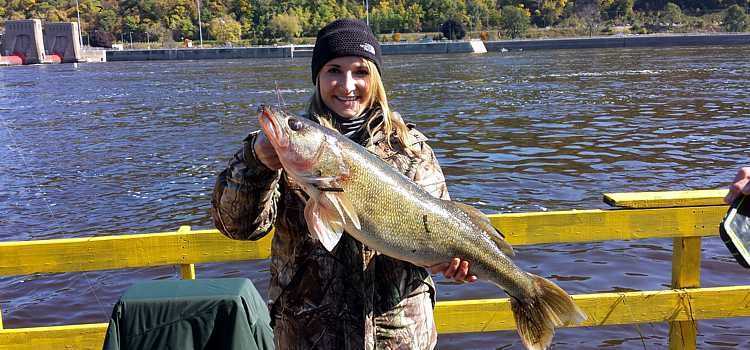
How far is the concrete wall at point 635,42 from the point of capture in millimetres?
81475

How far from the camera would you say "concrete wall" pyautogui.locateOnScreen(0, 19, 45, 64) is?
10312cm

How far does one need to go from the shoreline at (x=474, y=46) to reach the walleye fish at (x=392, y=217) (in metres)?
87.4

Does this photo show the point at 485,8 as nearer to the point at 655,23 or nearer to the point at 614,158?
the point at 655,23

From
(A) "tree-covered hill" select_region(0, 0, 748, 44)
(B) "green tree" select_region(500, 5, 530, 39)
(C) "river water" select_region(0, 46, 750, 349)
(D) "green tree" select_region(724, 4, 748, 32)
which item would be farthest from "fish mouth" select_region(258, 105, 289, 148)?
(B) "green tree" select_region(500, 5, 530, 39)

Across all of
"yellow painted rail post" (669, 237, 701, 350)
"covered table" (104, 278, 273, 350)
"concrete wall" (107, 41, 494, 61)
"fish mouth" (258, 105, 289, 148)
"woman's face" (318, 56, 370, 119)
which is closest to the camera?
"fish mouth" (258, 105, 289, 148)

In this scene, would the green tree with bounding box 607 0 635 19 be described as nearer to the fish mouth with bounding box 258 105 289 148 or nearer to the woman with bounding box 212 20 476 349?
the woman with bounding box 212 20 476 349

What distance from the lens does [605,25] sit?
4906 inches

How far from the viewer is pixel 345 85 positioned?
2824mm

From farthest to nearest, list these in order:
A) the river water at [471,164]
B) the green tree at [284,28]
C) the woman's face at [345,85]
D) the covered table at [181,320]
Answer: the green tree at [284,28] < the river water at [471,164] < the woman's face at [345,85] < the covered table at [181,320]

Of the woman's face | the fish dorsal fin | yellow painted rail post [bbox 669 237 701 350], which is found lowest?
yellow painted rail post [bbox 669 237 701 350]

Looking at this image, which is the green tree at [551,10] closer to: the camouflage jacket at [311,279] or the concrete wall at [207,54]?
the concrete wall at [207,54]

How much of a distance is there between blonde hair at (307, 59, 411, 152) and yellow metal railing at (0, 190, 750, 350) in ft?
3.24

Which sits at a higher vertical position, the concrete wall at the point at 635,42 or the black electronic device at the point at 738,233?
the black electronic device at the point at 738,233

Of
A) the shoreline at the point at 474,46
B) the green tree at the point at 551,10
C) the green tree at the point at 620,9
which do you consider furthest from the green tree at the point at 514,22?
the shoreline at the point at 474,46
